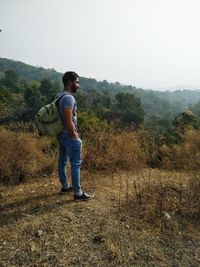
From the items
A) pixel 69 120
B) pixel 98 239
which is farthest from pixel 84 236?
pixel 69 120

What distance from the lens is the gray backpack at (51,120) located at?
137 inches

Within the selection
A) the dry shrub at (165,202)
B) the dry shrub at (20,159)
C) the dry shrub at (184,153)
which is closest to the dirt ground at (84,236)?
the dry shrub at (165,202)

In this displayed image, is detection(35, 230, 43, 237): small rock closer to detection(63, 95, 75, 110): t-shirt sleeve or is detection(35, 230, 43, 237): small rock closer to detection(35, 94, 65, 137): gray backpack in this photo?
detection(35, 94, 65, 137): gray backpack

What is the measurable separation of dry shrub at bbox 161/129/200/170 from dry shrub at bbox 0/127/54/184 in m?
2.13

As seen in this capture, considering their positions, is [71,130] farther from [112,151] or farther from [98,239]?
[112,151]

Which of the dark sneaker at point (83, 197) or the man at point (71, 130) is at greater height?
the man at point (71, 130)

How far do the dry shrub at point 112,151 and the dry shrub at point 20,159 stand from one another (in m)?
0.68

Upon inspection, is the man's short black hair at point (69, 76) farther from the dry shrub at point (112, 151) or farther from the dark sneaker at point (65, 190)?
the dry shrub at point (112, 151)

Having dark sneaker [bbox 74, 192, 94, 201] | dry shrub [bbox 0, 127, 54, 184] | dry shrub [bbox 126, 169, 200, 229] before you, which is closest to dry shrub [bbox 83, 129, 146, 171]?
dry shrub [bbox 0, 127, 54, 184]

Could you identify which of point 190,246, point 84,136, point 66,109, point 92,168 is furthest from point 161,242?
point 84,136

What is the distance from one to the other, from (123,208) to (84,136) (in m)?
2.61

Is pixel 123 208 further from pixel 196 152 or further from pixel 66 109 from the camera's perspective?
pixel 196 152

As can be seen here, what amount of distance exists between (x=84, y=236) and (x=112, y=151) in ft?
8.21

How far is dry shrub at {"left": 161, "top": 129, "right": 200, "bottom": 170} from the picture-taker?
5.54 m
